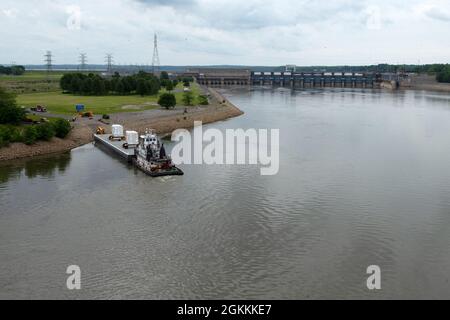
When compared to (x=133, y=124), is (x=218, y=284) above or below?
below

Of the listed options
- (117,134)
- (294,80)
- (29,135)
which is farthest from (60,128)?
(294,80)

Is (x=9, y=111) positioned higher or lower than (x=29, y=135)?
higher

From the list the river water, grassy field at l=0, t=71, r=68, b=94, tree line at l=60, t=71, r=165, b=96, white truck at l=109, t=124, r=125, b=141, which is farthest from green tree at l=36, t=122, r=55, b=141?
tree line at l=60, t=71, r=165, b=96

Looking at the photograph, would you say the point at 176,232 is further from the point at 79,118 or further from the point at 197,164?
the point at 79,118

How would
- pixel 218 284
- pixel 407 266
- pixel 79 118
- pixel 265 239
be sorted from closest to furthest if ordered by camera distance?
Result: pixel 218 284 → pixel 407 266 → pixel 265 239 → pixel 79 118

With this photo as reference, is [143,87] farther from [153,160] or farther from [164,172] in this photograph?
[164,172]

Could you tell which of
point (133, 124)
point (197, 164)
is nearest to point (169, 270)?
point (197, 164)

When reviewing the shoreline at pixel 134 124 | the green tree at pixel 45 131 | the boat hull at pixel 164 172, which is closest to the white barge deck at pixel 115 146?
the shoreline at pixel 134 124

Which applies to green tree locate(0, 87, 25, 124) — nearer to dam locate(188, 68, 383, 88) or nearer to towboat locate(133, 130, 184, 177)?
towboat locate(133, 130, 184, 177)
